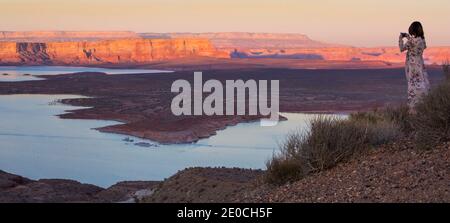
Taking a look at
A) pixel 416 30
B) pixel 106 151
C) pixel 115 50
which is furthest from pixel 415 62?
pixel 115 50

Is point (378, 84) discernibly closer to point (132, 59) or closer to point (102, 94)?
point (102, 94)

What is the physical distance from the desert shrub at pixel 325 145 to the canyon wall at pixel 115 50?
137 m

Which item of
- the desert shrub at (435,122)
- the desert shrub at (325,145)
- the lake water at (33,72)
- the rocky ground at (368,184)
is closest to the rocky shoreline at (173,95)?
the lake water at (33,72)

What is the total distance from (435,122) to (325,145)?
1.51 meters

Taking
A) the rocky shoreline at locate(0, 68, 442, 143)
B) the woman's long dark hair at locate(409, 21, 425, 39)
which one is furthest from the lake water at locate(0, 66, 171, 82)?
the woman's long dark hair at locate(409, 21, 425, 39)

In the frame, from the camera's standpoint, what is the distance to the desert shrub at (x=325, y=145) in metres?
Answer: 9.97

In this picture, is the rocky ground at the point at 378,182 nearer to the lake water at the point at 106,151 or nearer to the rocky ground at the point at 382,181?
the rocky ground at the point at 382,181

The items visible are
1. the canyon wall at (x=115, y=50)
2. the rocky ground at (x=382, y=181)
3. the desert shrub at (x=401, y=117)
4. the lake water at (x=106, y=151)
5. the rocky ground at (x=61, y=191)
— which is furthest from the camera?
the canyon wall at (x=115, y=50)

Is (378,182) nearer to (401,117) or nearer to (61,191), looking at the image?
(401,117)

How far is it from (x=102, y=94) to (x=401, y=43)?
197ft

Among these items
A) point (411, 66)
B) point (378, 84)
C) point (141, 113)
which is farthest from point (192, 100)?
point (411, 66)

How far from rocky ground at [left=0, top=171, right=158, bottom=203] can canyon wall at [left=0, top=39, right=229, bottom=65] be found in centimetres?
12744

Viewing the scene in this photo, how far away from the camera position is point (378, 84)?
2689 inches

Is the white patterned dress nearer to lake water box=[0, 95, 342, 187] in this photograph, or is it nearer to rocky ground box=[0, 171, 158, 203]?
rocky ground box=[0, 171, 158, 203]
